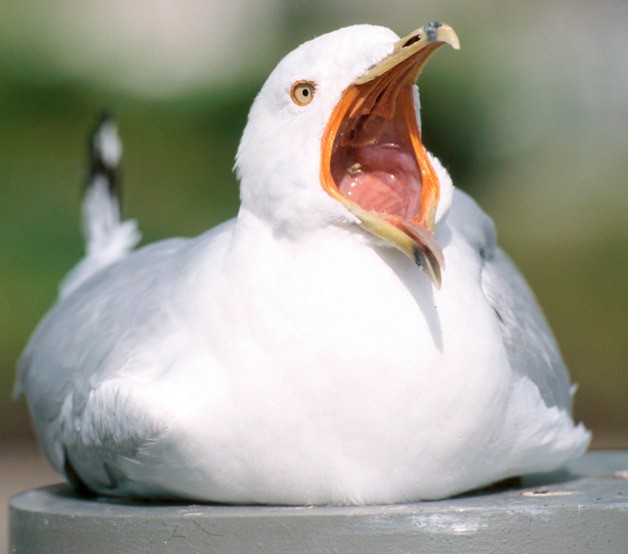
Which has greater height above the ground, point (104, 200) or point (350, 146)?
point (104, 200)

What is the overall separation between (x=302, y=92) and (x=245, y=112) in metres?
5.65

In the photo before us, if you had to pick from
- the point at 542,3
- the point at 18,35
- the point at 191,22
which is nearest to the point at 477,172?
the point at 542,3

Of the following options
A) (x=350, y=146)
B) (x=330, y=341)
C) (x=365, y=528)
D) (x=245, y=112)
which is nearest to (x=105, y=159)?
(x=350, y=146)

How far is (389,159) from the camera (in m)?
2.55

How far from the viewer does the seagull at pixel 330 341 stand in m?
2.34

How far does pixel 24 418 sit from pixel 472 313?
16.8 feet

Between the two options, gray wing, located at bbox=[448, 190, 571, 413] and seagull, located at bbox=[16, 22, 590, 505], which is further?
gray wing, located at bbox=[448, 190, 571, 413]

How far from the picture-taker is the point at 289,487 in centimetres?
240

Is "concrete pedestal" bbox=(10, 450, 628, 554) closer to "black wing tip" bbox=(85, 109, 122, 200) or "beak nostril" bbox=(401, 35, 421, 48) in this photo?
"beak nostril" bbox=(401, 35, 421, 48)

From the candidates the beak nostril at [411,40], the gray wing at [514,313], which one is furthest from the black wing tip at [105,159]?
the beak nostril at [411,40]

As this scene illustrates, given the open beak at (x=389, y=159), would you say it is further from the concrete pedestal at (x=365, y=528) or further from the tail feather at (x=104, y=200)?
the tail feather at (x=104, y=200)

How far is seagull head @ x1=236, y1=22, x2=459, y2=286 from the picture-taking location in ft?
7.73

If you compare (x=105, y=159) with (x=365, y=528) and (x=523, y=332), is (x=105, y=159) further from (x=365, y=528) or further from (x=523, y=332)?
(x=365, y=528)

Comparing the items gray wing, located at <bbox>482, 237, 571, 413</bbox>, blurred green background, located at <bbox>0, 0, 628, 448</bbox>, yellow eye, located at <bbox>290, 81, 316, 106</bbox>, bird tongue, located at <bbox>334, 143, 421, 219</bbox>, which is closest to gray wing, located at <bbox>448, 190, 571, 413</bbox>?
gray wing, located at <bbox>482, 237, 571, 413</bbox>
